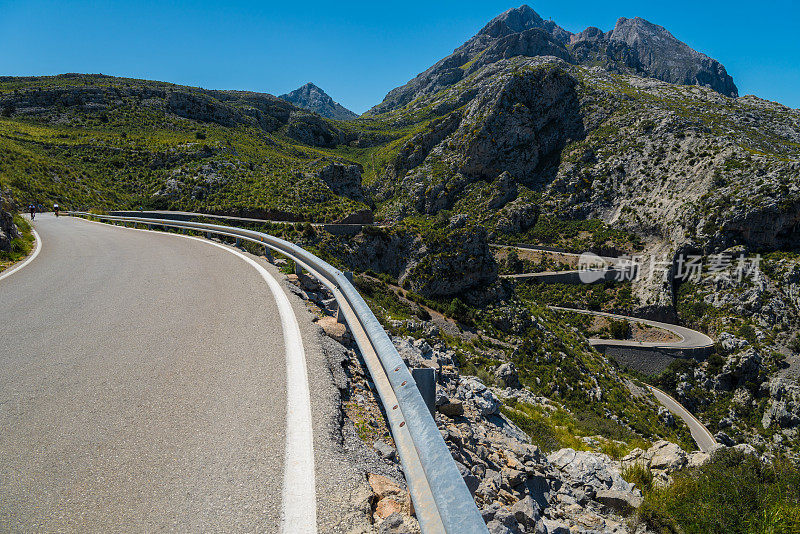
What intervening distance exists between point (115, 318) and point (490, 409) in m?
6.75

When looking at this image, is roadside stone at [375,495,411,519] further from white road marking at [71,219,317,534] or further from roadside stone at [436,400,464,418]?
roadside stone at [436,400,464,418]

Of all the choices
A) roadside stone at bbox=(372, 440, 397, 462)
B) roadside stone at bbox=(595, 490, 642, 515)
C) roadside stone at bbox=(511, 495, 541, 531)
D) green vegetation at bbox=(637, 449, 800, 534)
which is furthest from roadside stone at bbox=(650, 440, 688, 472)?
roadside stone at bbox=(372, 440, 397, 462)

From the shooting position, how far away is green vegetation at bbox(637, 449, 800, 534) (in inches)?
197

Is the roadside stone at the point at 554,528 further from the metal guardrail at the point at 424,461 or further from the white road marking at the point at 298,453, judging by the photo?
the white road marking at the point at 298,453

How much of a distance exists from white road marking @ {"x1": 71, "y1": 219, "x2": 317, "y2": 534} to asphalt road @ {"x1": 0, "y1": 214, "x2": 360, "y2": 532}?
0.18ft

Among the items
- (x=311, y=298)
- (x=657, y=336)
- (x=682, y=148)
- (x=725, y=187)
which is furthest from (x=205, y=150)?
(x=682, y=148)

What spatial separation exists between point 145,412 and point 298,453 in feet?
5.67

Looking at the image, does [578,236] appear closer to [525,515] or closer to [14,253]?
[525,515]

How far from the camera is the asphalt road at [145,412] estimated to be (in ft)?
7.16

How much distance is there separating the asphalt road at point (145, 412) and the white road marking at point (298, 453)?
5 cm

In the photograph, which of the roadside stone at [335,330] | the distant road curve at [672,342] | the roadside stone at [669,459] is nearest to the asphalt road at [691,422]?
the distant road curve at [672,342]

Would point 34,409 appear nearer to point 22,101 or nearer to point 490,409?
point 490,409

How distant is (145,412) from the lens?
324cm

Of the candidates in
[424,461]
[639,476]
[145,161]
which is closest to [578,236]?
[639,476]
